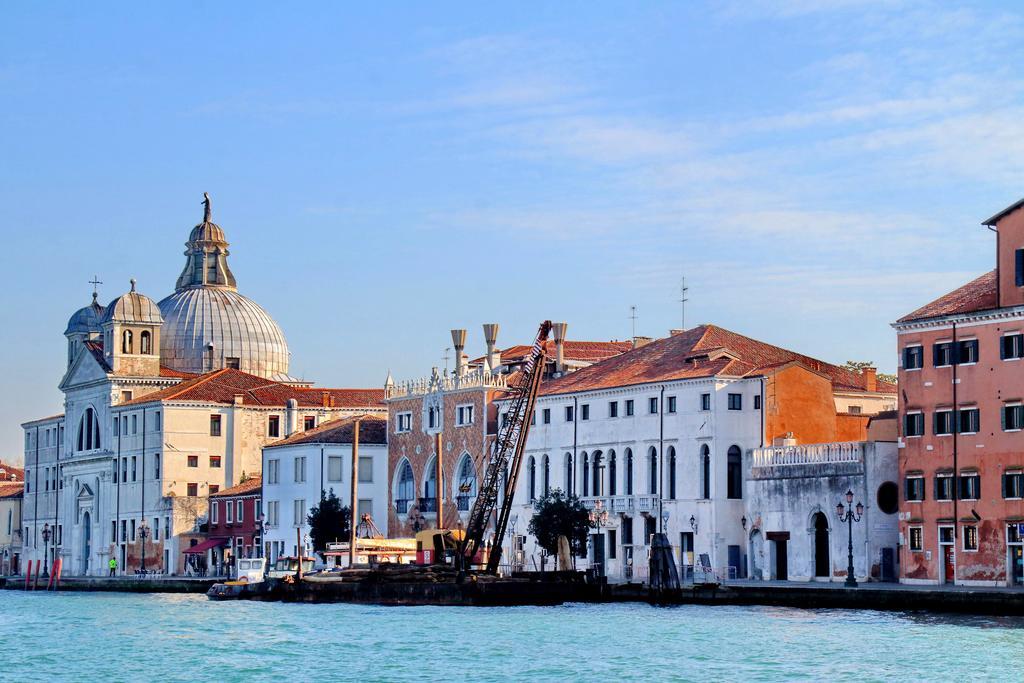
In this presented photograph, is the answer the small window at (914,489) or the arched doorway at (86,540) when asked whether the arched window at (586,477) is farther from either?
the arched doorway at (86,540)

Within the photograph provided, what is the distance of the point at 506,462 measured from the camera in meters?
74.6

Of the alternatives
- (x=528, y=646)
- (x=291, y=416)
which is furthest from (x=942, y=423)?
(x=291, y=416)

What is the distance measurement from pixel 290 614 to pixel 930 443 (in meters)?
19.2

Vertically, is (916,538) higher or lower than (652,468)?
lower

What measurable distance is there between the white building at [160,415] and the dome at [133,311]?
7 centimetres

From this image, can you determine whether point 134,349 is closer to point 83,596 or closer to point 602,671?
point 83,596

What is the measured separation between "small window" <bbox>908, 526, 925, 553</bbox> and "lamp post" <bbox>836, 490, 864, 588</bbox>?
59.4 inches

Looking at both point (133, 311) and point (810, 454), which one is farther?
point (133, 311)

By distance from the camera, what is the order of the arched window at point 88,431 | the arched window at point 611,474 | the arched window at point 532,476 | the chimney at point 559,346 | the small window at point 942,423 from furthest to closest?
1. the arched window at point 88,431
2. the chimney at point 559,346
3. the arched window at point 532,476
4. the arched window at point 611,474
5. the small window at point 942,423

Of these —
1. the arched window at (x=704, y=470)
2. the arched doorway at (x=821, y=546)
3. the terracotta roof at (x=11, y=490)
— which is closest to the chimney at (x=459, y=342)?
the arched window at (x=704, y=470)

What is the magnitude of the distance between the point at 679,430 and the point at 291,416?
3892 centimetres

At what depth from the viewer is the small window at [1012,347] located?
56188 millimetres

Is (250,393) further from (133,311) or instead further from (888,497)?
(888,497)

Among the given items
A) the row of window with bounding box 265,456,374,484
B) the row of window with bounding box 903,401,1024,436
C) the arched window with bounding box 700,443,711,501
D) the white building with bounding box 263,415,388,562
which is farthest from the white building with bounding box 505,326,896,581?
the row of window with bounding box 265,456,374,484
